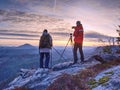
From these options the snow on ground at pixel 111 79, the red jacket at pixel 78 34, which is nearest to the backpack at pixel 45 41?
the red jacket at pixel 78 34

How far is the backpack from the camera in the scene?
108ft

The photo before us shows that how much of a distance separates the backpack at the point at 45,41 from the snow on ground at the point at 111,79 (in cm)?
912

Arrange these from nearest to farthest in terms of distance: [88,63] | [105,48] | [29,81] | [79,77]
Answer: [79,77] < [29,81] < [88,63] < [105,48]

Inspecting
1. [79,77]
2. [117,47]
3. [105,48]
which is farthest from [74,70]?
[117,47]

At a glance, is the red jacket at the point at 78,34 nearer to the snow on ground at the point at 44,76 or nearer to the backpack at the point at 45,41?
the snow on ground at the point at 44,76

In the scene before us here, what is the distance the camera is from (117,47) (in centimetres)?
4088

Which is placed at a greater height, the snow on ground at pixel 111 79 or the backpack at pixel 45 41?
the backpack at pixel 45 41

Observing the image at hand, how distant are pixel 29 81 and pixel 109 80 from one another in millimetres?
8133

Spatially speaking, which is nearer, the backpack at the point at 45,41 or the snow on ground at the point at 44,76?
the snow on ground at the point at 44,76

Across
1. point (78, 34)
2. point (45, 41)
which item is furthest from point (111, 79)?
point (45, 41)

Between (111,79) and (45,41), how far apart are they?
38.9 ft

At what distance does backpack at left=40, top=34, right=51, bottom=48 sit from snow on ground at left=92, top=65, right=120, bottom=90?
9124 millimetres

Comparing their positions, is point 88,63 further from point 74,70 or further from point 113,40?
point 113,40

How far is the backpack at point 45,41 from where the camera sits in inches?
1297
